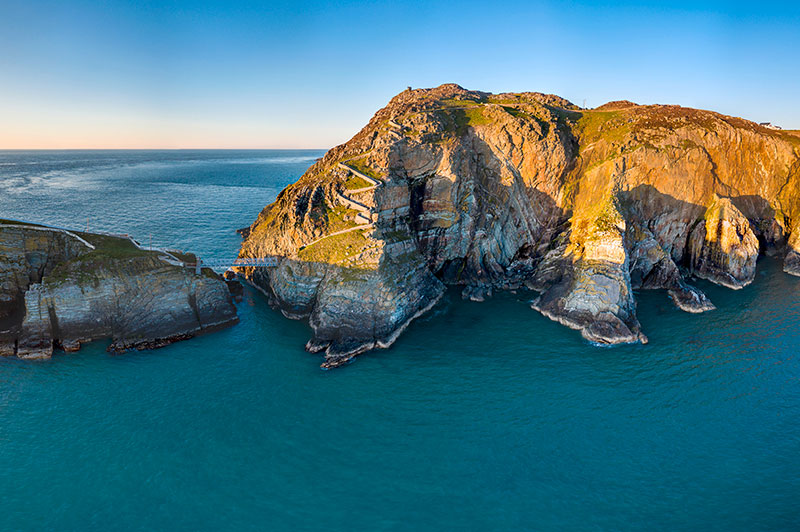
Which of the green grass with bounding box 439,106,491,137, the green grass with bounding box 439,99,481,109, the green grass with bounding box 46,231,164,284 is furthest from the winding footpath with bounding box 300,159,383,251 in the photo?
the green grass with bounding box 439,99,481,109

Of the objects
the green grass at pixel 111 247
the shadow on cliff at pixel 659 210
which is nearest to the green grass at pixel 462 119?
the shadow on cliff at pixel 659 210

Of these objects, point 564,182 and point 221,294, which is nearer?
point 221,294

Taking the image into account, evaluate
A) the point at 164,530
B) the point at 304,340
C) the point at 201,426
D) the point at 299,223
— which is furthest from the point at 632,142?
the point at 164,530

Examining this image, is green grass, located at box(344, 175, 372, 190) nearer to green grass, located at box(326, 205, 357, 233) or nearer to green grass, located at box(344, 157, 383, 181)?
green grass, located at box(344, 157, 383, 181)

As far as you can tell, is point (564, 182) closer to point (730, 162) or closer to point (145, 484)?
point (730, 162)

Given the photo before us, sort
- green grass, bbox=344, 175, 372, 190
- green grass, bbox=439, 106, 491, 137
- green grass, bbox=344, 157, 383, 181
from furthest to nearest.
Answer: green grass, bbox=439, 106, 491, 137
green grass, bbox=344, 157, 383, 181
green grass, bbox=344, 175, 372, 190
